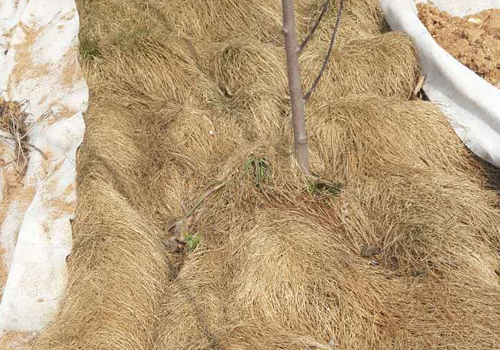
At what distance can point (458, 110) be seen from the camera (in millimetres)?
3311

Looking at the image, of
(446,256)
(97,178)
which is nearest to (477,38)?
(446,256)

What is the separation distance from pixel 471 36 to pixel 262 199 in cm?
166

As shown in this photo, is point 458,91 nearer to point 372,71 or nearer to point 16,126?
point 372,71

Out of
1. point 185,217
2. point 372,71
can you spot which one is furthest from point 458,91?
point 185,217

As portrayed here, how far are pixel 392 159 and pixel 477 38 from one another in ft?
3.47

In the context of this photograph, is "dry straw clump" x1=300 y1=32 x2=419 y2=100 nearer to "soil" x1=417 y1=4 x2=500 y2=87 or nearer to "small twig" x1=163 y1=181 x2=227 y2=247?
"soil" x1=417 y1=4 x2=500 y2=87

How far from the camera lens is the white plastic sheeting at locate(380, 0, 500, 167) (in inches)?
123

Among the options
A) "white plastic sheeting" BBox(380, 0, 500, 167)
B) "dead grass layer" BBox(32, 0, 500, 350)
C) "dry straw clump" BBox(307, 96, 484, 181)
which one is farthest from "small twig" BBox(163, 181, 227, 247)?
"white plastic sheeting" BBox(380, 0, 500, 167)

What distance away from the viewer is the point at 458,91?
10.8 feet

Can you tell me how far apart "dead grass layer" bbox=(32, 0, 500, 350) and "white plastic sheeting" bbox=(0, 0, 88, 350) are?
4.0 inches

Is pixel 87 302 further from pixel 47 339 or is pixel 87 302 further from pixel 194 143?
pixel 194 143

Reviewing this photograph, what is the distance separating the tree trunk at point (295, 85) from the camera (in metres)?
2.46

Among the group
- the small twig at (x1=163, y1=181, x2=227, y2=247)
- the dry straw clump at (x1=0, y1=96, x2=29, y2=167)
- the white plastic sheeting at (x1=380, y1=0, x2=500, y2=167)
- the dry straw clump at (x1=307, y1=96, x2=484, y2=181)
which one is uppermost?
the white plastic sheeting at (x1=380, y1=0, x2=500, y2=167)

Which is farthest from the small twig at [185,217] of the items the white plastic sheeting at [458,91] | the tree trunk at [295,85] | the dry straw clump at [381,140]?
the white plastic sheeting at [458,91]
